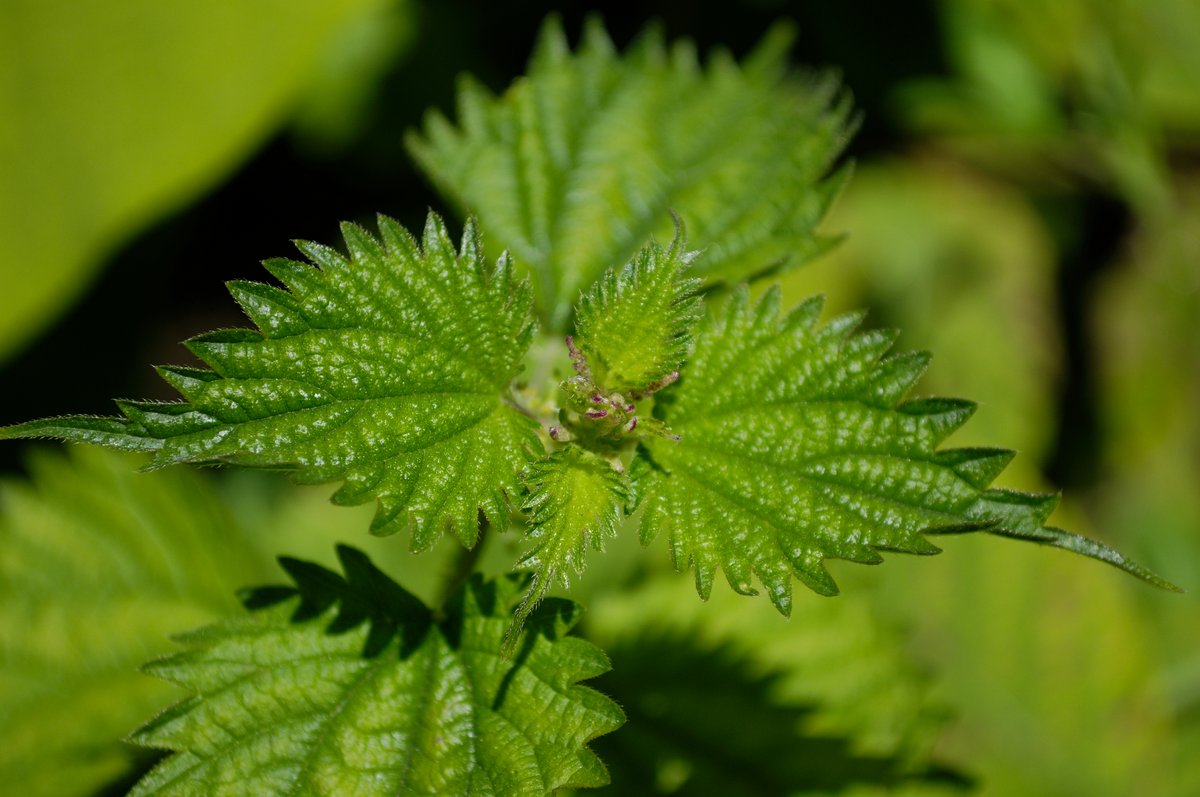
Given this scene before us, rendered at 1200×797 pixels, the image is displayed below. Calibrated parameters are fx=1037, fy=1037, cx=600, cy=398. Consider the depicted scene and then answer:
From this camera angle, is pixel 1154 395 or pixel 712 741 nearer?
pixel 712 741

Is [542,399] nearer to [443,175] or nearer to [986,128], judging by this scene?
[443,175]

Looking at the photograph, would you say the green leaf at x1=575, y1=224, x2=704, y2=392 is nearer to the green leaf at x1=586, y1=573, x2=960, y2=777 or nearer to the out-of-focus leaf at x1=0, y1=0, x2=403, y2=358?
the green leaf at x1=586, y1=573, x2=960, y2=777

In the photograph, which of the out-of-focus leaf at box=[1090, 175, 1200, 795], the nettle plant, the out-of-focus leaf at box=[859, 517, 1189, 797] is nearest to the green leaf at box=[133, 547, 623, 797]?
the nettle plant

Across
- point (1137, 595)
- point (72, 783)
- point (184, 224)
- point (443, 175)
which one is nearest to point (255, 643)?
point (72, 783)

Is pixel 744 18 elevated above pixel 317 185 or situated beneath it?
elevated above

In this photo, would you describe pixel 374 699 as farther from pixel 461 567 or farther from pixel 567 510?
pixel 567 510

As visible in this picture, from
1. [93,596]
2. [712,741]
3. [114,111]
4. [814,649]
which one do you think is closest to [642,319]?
[712,741]

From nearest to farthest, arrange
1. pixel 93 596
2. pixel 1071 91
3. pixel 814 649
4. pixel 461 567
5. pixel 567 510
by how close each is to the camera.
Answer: pixel 567 510 → pixel 461 567 → pixel 93 596 → pixel 814 649 → pixel 1071 91

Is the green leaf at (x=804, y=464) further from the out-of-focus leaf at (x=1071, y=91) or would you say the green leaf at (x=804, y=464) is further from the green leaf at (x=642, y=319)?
the out-of-focus leaf at (x=1071, y=91)
